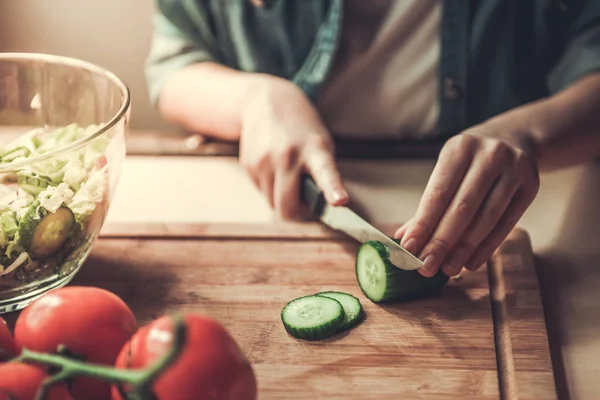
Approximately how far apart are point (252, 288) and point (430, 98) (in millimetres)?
733

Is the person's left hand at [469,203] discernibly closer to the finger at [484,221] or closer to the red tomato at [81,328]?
the finger at [484,221]

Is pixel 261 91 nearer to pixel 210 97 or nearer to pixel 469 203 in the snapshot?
pixel 210 97

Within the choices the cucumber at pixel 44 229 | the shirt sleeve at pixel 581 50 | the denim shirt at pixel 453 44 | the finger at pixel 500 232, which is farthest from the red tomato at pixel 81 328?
the shirt sleeve at pixel 581 50

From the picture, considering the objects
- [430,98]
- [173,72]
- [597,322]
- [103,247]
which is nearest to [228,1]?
[173,72]

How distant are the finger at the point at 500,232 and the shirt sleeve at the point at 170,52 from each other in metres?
0.83

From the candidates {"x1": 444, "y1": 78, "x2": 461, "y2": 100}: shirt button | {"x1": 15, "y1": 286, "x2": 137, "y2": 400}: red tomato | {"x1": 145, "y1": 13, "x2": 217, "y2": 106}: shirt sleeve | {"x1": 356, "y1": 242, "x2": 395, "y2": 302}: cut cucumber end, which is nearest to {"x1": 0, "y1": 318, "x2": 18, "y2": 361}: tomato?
{"x1": 15, "y1": 286, "x2": 137, "y2": 400}: red tomato

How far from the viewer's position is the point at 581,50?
4.91ft

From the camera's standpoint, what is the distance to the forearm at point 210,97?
5.01 feet

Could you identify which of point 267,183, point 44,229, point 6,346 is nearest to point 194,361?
point 6,346

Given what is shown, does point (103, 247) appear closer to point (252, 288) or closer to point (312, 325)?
point (252, 288)

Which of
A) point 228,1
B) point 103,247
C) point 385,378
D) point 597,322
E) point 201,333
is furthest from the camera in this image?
point 228,1

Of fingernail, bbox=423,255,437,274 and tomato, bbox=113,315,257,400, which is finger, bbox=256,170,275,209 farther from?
tomato, bbox=113,315,257,400

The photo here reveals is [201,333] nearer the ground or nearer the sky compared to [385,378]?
nearer the sky

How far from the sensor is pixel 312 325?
0.98 metres
